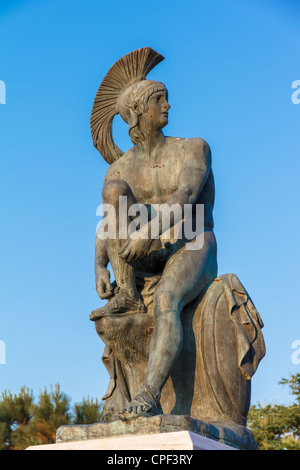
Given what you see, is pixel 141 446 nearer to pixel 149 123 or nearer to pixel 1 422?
pixel 149 123

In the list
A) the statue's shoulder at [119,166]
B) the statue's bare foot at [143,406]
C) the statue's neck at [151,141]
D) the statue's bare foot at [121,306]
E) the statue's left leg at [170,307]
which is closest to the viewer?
the statue's bare foot at [143,406]

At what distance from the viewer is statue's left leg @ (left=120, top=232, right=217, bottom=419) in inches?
227

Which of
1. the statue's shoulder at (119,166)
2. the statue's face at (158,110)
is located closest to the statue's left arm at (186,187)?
the statue's face at (158,110)

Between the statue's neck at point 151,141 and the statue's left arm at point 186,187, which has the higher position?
the statue's neck at point 151,141

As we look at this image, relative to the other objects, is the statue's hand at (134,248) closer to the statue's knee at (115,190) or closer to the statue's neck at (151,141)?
the statue's knee at (115,190)

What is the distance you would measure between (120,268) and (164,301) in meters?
0.61

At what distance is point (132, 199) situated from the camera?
6.73m

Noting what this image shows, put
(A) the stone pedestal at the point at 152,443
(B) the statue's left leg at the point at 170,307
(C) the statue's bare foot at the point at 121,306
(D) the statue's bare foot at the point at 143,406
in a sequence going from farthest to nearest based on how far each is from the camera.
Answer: (C) the statue's bare foot at the point at 121,306
(B) the statue's left leg at the point at 170,307
(D) the statue's bare foot at the point at 143,406
(A) the stone pedestal at the point at 152,443

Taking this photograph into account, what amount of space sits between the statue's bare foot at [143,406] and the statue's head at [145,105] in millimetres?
2534

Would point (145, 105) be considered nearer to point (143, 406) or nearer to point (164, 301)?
point (164, 301)

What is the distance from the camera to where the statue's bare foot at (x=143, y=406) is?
5.59 m

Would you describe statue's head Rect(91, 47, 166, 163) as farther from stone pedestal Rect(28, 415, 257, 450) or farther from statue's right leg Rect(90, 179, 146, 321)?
stone pedestal Rect(28, 415, 257, 450)

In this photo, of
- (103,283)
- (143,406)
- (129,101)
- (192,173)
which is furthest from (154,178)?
(143,406)

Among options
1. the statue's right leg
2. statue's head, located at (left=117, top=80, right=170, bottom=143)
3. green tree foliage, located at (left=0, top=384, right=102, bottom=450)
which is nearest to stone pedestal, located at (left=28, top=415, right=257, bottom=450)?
the statue's right leg
